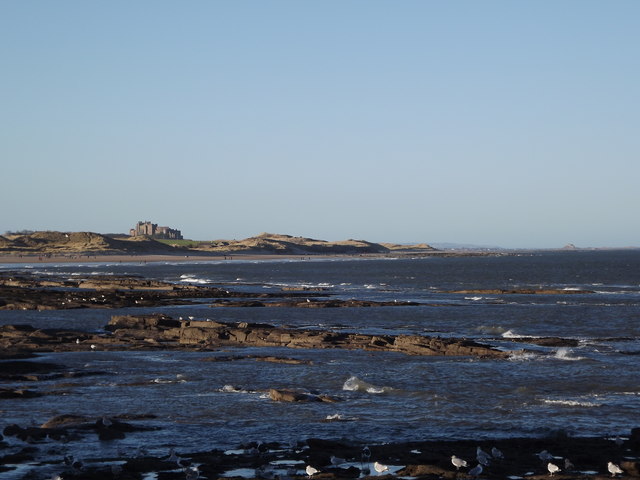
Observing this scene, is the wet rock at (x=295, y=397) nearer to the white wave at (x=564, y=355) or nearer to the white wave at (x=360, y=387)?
the white wave at (x=360, y=387)

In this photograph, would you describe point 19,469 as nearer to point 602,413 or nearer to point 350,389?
point 350,389

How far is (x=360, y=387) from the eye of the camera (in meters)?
28.6

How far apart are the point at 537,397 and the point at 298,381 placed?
828 cm

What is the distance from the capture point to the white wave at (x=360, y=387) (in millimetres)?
28300

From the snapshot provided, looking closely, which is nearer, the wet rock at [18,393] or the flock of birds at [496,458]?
the flock of birds at [496,458]

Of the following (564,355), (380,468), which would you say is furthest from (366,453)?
(564,355)

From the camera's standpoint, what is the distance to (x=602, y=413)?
24453 millimetres

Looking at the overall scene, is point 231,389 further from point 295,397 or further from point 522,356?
point 522,356

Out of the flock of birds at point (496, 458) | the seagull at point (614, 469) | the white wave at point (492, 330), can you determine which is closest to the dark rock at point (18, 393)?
the flock of birds at point (496, 458)

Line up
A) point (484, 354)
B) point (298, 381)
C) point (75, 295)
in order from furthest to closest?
point (75, 295), point (484, 354), point (298, 381)

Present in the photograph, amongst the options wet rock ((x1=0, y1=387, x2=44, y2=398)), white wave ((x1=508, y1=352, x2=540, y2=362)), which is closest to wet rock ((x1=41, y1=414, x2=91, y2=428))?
wet rock ((x1=0, y1=387, x2=44, y2=398))

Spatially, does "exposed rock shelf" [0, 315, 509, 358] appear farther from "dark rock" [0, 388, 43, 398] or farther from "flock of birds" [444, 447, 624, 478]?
"flock of birds" [444, 447, 624, 478]

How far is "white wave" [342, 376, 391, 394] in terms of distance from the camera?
2830 cm

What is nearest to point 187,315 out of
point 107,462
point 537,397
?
point 537,397
